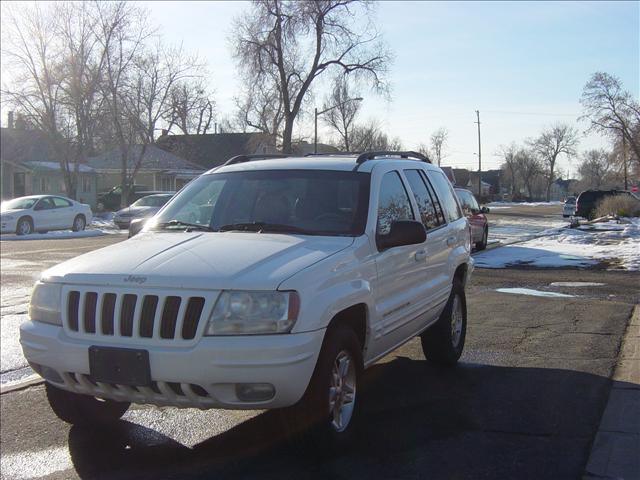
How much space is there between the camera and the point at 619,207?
1280 inches

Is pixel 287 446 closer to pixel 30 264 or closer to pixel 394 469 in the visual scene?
pixel 394 469

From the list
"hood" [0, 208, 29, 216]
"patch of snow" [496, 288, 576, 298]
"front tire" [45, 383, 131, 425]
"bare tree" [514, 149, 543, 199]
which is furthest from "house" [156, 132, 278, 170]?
"bare tree" [514, 149, 543, 199]

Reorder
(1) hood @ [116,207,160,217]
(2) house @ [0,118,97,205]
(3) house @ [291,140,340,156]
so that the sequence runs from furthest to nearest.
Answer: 1. (3) house @ [291,140,340,156]
2. (2) house @ [0,118,97,205]
3. (1) hood @ [116,207,160,217]

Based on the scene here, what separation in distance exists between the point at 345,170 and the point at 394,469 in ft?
7.32

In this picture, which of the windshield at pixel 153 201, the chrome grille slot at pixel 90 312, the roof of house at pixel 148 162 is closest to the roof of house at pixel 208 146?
the roof of house at pixel 148 162

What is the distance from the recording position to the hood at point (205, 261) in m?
3.86

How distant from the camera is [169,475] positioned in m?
4.08

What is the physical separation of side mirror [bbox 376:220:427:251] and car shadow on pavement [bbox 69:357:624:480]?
4.16 feet

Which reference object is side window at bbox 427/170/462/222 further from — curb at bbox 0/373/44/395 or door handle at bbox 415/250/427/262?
curb at bbox 0/373/44/395

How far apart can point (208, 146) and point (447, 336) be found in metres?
62.4

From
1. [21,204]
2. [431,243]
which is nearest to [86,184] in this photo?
[21,204]

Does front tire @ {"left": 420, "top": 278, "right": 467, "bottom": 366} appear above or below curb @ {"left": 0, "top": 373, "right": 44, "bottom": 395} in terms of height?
above

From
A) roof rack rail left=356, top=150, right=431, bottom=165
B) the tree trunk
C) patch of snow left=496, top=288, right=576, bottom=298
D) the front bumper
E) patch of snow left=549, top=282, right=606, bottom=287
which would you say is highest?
the tree trunk

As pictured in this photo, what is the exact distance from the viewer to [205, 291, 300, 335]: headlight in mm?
3779
